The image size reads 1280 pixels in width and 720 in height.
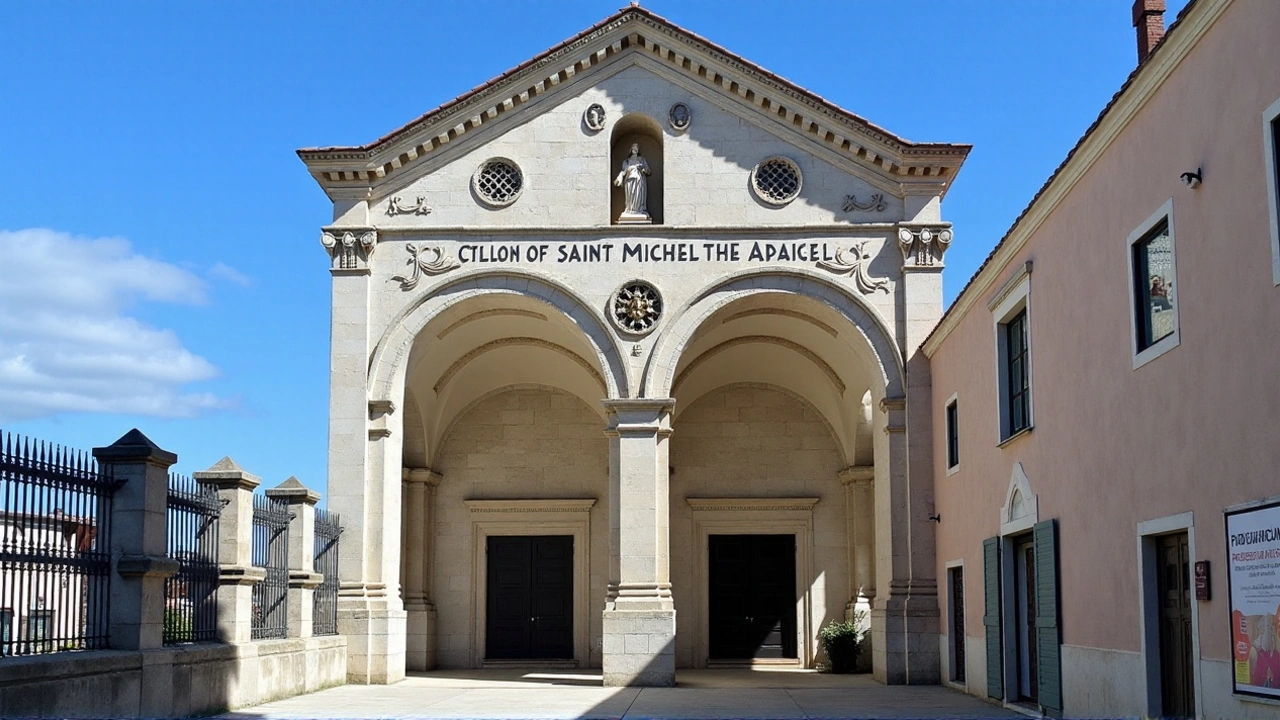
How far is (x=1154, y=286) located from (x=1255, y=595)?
131 inches

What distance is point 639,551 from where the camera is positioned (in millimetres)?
22750

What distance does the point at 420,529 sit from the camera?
90.2ft

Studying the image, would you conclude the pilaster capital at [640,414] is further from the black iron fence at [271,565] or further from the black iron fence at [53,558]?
the black iron fence at [53,558]

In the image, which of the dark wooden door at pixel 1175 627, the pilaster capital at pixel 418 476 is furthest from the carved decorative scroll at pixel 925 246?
the dark wooden door at pixel 1175 627

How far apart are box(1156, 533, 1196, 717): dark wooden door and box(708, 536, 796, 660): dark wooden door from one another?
53.9 feet

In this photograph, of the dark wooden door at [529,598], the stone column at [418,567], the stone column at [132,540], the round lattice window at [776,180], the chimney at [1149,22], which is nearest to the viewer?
the stone column at [132,540]

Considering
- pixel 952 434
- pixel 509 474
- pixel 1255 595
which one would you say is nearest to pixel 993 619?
pixel 952 434

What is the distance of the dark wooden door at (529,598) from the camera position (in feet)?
93.0

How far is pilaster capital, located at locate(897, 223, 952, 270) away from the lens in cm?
2317

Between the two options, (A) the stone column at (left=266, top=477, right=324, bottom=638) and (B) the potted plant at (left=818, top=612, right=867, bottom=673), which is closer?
(A) the stone column at (left=266, top=477, right=324, bottom=638)

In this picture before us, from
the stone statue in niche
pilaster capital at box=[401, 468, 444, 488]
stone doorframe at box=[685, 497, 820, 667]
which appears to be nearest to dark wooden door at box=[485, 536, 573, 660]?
pilaster capital at box=[401, 468, 444, 488]

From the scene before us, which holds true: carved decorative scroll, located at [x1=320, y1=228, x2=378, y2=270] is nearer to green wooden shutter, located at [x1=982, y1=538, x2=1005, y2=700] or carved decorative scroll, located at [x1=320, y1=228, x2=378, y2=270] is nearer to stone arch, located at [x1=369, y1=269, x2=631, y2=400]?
stone arch, located at [x1=369, y1=269, x2=631, y2=400]

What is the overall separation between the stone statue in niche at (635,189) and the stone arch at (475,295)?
1661 mm

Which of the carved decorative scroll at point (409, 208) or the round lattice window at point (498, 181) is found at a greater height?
the round lattice window at point (498, 181)
